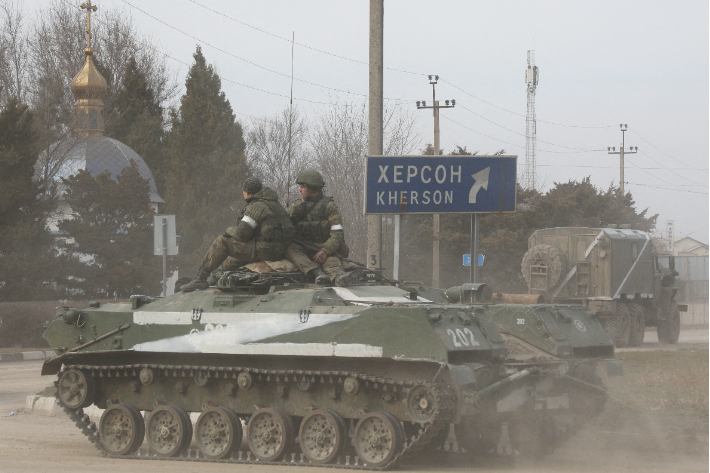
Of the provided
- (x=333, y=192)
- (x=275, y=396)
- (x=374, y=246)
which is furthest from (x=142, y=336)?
(x=333, y=192)

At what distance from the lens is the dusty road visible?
912cm

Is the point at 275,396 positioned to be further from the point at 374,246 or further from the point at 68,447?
the point at 374,246

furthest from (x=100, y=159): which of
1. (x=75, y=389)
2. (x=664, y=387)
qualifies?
(x=664, y=387)

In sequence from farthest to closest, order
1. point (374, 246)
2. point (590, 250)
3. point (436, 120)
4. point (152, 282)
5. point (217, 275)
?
point (436, 120)
point (152, 282)
point (590, 250)
point (374, 246)
point (217, 275)

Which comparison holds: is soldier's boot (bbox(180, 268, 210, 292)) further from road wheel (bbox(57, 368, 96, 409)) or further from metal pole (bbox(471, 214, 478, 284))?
metal pole (bbox(471, 214, 478, 284))

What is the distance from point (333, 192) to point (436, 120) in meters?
7.39

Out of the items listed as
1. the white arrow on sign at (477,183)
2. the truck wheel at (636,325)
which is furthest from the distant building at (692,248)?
the white arrow on sign at (477,183)

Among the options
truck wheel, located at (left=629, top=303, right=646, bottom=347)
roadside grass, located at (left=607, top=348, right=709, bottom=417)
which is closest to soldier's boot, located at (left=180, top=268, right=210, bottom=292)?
roadside grass, located at (left=607, top=348, right=709, bottom=417)

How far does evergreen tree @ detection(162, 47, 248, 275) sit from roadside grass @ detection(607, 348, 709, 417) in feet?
72.2

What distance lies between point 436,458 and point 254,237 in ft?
10.5

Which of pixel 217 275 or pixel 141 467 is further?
pixel 217 275

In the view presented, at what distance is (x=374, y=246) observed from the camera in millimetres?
14594

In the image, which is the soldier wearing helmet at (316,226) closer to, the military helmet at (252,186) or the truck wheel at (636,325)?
the military helmet at (252,186)

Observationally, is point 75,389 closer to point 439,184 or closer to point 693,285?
point 439,184
